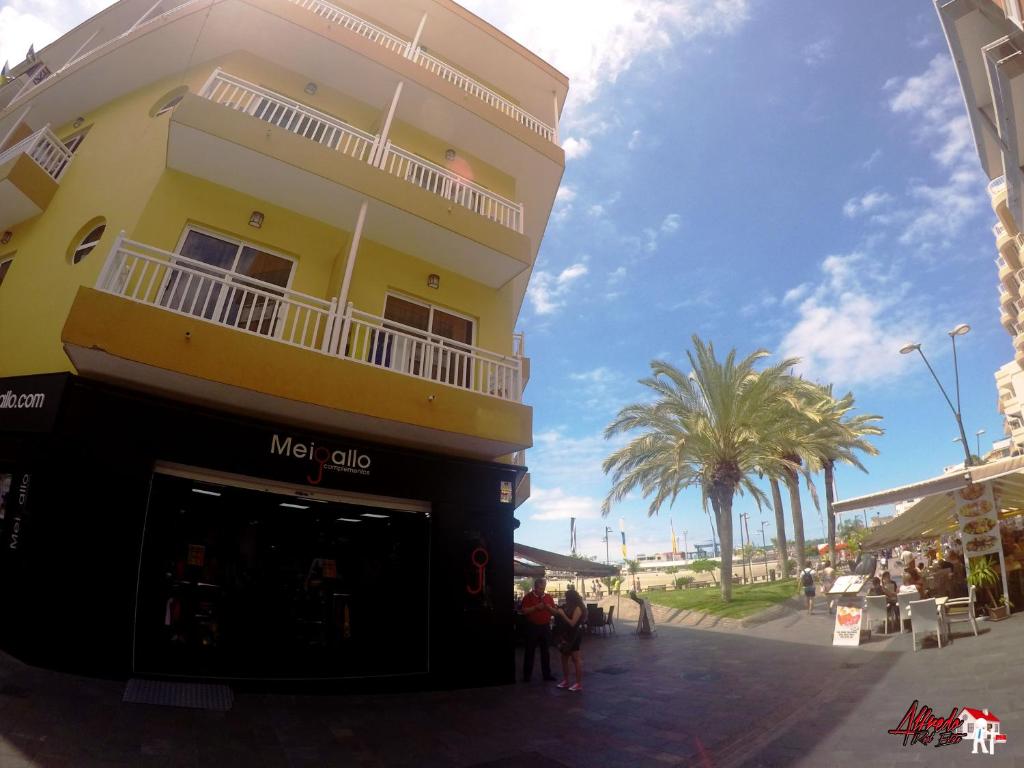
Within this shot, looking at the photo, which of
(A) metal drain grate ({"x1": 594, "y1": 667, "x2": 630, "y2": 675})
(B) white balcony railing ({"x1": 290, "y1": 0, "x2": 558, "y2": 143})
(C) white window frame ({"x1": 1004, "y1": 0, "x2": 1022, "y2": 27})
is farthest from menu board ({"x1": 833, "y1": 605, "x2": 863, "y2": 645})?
(B) white balcony railing ({"x1": 290, "y1": 0, "x2": 558, "y2": 143})

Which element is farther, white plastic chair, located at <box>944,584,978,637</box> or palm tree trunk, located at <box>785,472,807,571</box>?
palm tree trunk, located at <box>785,472,807,571</box>

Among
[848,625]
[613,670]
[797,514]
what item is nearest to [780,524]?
[797,514]

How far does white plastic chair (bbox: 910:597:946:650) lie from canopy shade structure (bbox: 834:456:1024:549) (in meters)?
2.09

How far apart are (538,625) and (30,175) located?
40.3ft

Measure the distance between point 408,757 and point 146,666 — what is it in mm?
3921

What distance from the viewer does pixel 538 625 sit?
897cm

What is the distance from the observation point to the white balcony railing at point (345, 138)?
8.19m

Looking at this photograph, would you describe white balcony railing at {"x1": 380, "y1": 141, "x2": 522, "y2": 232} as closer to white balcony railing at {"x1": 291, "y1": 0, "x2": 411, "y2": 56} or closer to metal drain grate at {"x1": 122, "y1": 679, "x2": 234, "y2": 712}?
white balcony railing at {"x1": 291, "y1": 0, "x2": 411, "y2": 56}

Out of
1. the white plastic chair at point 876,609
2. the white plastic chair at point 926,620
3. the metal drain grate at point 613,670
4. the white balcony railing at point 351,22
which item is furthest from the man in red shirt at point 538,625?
the white balcony railing at point 351,22

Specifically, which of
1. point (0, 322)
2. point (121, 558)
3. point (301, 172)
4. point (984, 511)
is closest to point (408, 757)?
point (121, 558)

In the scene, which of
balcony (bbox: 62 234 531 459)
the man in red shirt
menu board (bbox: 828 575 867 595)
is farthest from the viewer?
menu board (bbox: 828 575 867 595)

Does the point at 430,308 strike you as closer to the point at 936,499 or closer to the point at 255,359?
the point at 255,359

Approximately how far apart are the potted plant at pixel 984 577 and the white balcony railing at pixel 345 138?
12.1 metres

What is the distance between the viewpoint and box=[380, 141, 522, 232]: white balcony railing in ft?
30.8
